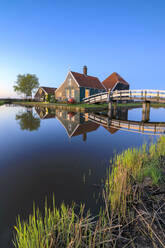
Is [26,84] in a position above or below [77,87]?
above

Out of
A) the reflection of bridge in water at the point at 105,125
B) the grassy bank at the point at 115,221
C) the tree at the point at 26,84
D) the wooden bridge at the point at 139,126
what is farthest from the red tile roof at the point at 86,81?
the tree at the point at 26,84

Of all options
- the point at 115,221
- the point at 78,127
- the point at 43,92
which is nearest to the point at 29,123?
the point at 78,127

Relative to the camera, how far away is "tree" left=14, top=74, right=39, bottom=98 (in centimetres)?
5791

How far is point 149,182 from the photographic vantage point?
3111 millimetres

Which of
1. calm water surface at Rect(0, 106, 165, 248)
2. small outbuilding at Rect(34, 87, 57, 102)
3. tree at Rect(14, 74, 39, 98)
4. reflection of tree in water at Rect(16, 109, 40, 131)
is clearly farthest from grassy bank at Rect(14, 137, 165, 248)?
tree at Rect(14, 74, 39, 98)

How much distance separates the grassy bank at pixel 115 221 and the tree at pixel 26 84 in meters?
62.8

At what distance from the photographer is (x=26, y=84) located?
5828cm

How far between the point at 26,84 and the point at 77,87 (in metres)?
39.6

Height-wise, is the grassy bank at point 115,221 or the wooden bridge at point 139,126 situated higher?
the wooden bridge at point 139,126

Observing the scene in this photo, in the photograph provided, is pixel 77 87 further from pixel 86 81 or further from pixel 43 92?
pixel 43 92

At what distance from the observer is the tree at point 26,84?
2280 inches

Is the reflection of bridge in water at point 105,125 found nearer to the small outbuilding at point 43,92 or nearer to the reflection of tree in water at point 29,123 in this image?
the reflection of tree in water at point 29,123

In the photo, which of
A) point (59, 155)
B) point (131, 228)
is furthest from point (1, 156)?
point (131, 228)

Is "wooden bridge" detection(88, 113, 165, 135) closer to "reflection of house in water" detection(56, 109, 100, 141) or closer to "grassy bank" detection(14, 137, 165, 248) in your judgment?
"reflection of house in water" detection(56, 109, 100, 141)
